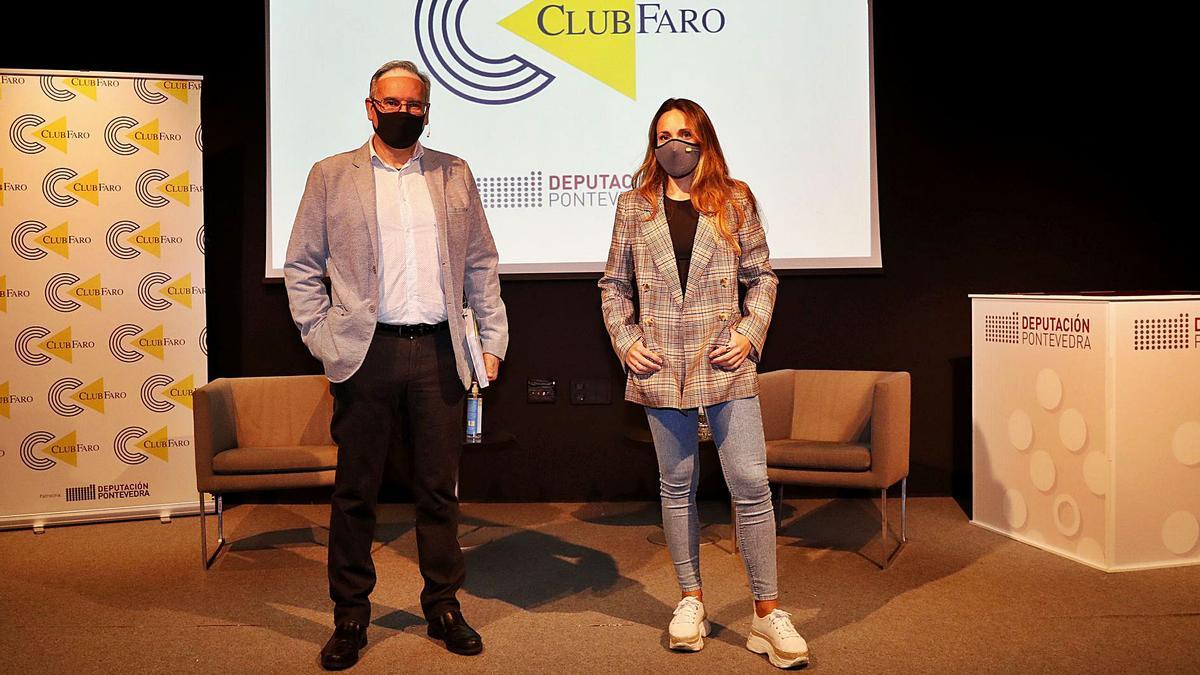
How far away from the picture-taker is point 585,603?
130 inches

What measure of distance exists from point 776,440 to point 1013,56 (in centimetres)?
233

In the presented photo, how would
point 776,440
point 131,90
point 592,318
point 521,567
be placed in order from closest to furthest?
1. point 521,567
2. point 776,440
3. point 131,90
4. point 592,318

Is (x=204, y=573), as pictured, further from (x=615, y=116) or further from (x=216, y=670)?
(x=615, y=116)

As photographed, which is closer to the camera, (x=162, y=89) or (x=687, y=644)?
(x=687, y=644)

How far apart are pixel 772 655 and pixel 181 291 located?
3.39 meters

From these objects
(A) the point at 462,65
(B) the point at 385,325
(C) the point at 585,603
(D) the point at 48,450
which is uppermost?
(A) the point at 462,65

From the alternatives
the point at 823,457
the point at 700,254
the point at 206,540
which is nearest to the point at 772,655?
the point at 700,254

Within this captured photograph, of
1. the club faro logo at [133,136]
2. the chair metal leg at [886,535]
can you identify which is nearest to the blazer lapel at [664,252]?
the chair metal leg at [886,535]

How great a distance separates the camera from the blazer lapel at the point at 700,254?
8.86 ft

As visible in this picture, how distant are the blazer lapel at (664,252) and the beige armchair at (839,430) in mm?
1372

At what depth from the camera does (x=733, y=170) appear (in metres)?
4.76

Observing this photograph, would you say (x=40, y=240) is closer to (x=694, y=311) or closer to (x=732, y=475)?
(x=694, y=311)

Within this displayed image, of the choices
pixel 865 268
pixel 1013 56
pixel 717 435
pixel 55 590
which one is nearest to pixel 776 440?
pixel 865 268

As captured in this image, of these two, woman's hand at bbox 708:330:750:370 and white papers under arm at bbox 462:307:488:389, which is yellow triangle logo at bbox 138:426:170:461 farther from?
woman's hand at bbox 708:330:750:370
